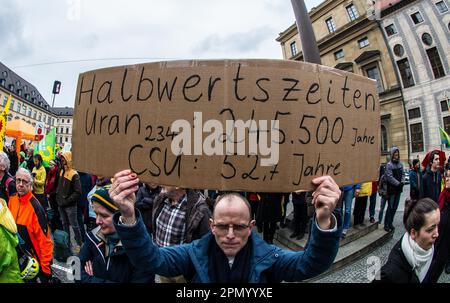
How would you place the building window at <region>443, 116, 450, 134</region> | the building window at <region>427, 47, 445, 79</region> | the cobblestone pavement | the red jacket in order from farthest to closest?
1. the building window at <region>427, 47, 445, 79</region>
2. the building window at <region>443, 116, 450, 134</region>
3. the cobblestone pavement
4. the red jacket

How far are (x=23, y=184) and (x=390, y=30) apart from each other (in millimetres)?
28152

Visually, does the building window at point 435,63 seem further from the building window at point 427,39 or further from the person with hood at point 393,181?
the person with hood at point 393,181

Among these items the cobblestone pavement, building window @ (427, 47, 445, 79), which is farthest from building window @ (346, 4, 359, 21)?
the cobblestone pavement

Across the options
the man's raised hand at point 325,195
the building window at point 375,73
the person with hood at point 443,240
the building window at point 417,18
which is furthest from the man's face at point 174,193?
the building window at point 417,18

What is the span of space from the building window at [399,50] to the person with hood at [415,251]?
2615cm

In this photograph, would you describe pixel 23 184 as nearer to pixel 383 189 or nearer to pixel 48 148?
pixel 48 148

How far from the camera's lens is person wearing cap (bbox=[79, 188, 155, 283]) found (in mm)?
1596

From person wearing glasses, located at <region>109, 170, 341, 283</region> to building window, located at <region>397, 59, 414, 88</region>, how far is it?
87.6 ft

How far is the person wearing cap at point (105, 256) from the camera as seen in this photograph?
1.60 m

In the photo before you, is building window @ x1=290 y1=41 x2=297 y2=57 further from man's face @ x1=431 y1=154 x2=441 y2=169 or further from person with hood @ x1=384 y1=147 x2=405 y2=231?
man's face @ x1=431 y1=154 x2=441 y2=169

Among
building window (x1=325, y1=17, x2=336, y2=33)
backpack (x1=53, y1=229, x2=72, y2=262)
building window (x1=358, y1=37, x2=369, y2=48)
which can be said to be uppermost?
building window (x1=325, y1=17, x2=336, y2=33)

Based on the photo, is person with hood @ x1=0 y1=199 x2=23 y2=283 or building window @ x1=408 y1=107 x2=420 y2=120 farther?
building window @ x1=408 y1=107 x2=420 y2=120
